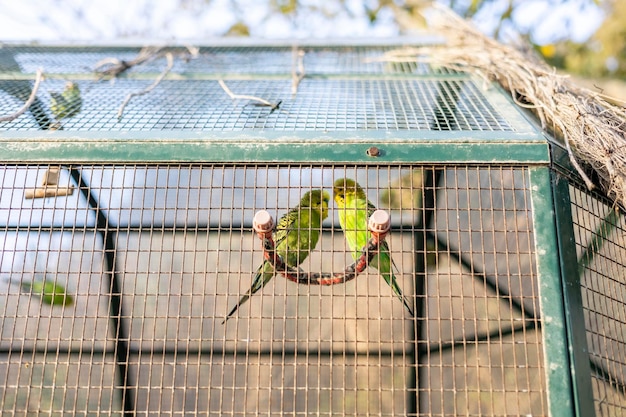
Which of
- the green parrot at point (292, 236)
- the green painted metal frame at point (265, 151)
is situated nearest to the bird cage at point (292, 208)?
the green painted metal frame at point (265, 151)

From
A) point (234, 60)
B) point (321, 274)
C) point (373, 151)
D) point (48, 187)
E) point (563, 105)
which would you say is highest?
point (234, 60)

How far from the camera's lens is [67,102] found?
2.85 meters

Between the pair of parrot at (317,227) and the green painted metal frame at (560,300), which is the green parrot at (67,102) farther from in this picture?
the green painted metal frame at (560,300)

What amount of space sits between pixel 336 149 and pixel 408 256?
2203mm

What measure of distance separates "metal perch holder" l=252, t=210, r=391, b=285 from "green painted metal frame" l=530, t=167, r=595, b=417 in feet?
1.86

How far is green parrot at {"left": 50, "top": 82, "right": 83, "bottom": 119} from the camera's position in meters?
2.62

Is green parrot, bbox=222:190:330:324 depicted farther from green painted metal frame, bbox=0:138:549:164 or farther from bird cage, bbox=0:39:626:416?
green painted metal frame, bbox=0:138:549:164

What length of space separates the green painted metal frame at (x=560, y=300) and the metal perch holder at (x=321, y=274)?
1.86 feet

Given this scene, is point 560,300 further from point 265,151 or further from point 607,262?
point 265,151

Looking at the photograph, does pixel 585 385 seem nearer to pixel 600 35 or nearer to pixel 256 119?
pixel 256 119

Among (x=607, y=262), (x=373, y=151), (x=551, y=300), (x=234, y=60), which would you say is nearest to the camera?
(x=551, y=300)

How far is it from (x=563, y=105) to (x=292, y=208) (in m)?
1.30

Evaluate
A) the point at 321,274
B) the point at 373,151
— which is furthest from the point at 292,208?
the point at 373,151

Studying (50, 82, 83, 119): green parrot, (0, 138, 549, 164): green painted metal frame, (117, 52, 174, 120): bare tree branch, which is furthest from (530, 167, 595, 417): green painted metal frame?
A: (50, 82, 83, 119): green parrot
